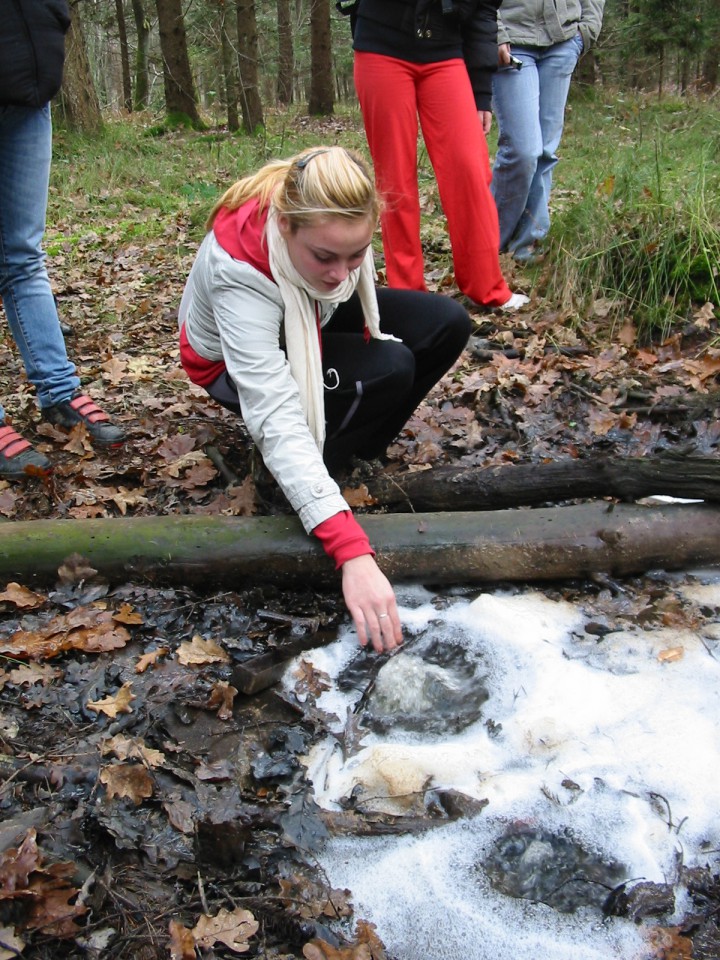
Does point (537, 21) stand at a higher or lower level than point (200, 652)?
higher

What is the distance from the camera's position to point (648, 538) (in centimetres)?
273

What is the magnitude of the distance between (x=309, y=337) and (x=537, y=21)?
3.53m

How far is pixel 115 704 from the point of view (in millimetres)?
2344

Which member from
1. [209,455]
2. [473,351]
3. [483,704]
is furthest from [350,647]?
[473,351]

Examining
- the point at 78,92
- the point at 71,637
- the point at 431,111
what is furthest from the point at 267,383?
the point at 78,92


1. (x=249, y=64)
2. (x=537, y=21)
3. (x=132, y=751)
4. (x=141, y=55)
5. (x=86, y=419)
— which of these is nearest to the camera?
(x=132, y=751)

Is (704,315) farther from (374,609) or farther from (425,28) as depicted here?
(374,609)

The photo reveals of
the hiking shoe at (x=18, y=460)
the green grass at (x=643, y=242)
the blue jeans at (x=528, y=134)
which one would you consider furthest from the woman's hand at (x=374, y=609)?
the blue jeans at (x=528, y=134)

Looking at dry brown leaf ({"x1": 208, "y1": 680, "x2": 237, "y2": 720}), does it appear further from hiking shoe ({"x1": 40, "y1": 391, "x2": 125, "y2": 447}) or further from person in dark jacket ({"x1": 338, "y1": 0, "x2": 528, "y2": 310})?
person in dark jacket ({"x1": 338, "y1": 0, "x2": 528, "y2": 310})

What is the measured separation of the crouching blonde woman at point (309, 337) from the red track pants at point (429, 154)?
5.26 ft

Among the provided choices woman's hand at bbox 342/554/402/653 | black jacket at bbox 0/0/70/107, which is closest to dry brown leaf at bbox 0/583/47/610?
woman's hand at bbox 342/554/402/653

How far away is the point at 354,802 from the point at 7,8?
3232mm

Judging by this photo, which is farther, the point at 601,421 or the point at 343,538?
the point at 601,421

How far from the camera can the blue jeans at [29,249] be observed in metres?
3.35
